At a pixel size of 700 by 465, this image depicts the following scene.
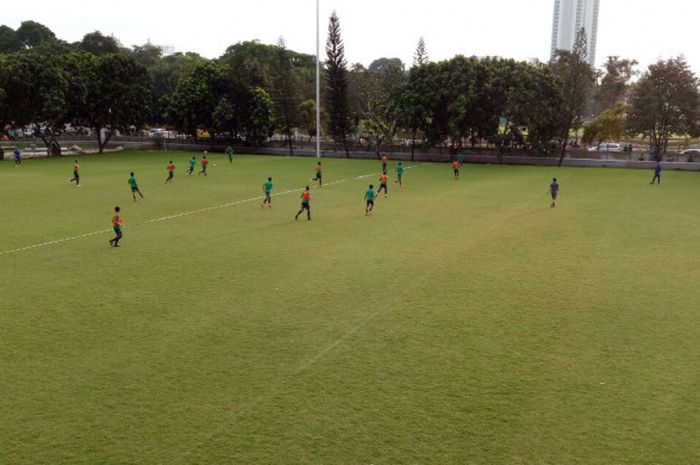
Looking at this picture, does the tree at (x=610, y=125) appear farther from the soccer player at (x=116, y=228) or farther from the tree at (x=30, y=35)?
the tree at (x=30, y=35)

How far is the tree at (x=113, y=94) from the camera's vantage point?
52.5 meters

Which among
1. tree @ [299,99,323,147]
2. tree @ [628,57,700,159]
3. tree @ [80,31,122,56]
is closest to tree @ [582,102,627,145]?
tree @ [628,57,700,159]

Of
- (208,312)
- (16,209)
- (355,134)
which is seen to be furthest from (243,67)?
(208,312)

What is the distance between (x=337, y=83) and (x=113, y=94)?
73.0 ft

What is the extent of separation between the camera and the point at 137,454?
6910 mm

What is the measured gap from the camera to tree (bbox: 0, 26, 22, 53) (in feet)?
301

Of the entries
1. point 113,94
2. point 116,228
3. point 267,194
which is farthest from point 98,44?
point 116,228

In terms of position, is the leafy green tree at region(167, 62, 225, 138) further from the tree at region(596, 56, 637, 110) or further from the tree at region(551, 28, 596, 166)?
the tree at region(596, 56, 637, 110)

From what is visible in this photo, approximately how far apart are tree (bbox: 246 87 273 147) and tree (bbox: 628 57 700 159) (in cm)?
3465

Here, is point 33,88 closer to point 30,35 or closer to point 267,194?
point 267,194

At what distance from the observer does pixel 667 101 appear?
44719 mm

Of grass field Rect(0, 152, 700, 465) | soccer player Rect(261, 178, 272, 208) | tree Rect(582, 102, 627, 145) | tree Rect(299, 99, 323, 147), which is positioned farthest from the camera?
tree Rect(299, 99, 323, 147)

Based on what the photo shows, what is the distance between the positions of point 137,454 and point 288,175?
105ft

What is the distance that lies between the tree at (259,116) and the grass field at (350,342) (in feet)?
118
